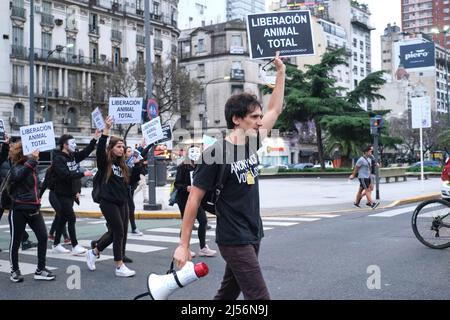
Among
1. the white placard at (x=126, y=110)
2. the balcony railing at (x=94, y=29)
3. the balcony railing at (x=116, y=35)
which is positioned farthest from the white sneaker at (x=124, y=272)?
the balcony railing at (x=116, y=35)

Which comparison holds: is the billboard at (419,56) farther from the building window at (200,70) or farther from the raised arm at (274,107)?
the building window at (200,70)

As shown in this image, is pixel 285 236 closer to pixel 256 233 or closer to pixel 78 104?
pixel 256 233

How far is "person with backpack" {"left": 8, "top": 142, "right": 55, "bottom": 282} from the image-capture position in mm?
6723

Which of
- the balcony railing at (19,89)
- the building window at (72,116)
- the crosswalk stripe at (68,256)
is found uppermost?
the balcony railing at (19,89)

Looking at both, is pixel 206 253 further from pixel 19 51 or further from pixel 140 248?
pixel 19 51

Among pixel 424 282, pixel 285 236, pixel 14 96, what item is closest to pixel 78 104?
pixel 14 96

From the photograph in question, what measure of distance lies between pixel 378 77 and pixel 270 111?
116 ft

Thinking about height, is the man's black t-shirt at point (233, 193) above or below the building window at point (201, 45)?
below

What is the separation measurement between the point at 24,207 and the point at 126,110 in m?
5.38

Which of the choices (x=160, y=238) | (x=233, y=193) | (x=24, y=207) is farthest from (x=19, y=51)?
(x=233, y=193)

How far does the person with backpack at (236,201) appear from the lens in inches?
143

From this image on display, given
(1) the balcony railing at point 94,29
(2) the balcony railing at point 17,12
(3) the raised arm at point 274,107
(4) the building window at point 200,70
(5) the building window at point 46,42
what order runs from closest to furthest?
(3) the raised arm at point 274,107 → (2) the balcony railing at point 17,12 → (5) the building window at point 46,42 → (1) the balcony railing at point 94,29 → (4) the building window at point 200,70

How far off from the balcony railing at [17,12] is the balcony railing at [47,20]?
6.57 feet

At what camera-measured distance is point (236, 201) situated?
3.75 metres
